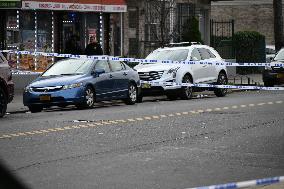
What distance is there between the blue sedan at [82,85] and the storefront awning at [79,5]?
22.2 feet

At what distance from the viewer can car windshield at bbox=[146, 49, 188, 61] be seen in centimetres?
2492

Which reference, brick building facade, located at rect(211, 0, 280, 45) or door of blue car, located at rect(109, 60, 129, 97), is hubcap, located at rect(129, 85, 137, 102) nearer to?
door of blue car, located at rect(109, 60, 129, 97)

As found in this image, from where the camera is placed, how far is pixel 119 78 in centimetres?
2144

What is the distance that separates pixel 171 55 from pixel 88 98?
5.82m

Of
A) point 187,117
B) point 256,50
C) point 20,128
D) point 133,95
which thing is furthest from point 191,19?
point 20,128

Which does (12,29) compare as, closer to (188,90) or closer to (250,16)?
(188,90)

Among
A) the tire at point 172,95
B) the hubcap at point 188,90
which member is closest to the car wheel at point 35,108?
the tire at point 172,95

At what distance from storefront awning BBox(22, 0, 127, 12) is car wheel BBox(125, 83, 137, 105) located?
700cm

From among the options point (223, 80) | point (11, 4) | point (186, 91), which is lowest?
point (186, 91)

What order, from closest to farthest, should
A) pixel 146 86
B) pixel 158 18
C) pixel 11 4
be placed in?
pixel 146 86, pixel 11 4, pixel 158 18

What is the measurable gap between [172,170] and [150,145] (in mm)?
2414

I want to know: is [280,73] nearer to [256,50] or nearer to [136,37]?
[136,37]

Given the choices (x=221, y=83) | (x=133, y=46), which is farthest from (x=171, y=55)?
(x=133, y=46)

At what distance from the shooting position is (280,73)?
29312 millimetres
